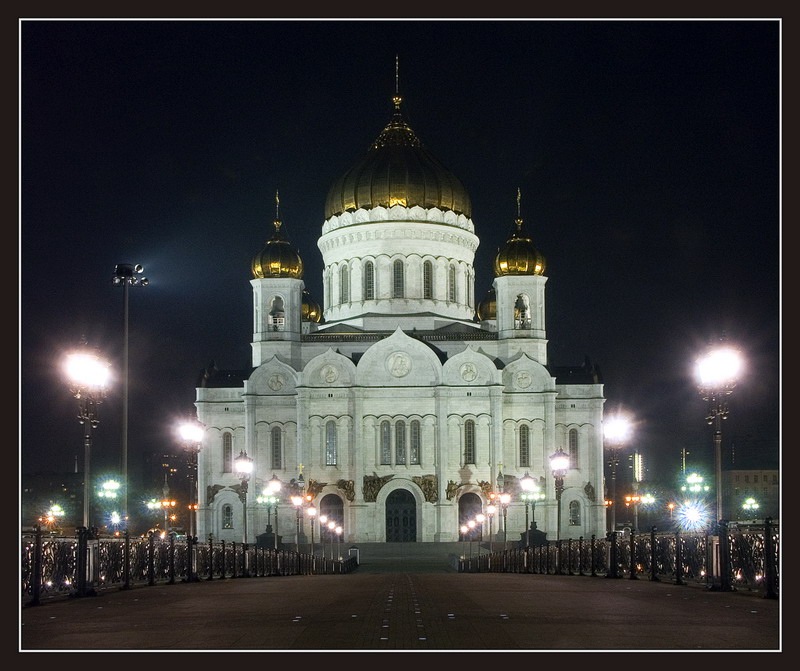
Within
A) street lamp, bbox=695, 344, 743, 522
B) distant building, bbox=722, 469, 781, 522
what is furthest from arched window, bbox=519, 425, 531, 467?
street lamp, bbox=695, 344, 743, 522

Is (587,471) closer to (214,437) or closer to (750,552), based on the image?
(214,437)

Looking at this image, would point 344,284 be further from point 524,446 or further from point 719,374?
point 719,374

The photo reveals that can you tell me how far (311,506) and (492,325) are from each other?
2075 cm

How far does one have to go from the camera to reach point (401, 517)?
3374 inches

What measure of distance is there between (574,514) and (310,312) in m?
24.2

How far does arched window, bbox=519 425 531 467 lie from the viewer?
3415 inches

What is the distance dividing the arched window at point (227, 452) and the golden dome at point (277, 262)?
1050 cm

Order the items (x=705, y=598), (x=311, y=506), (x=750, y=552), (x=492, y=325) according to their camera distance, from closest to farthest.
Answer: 1. (x=705, y=598)
2. (x=750, y=552)
3. (x=311, y=506)
4. (x=492, y=325)

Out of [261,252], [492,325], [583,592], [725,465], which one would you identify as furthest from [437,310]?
[583,592]

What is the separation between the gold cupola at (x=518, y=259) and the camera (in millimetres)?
89250

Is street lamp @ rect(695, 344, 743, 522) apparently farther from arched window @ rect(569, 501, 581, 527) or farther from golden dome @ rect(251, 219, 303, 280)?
golden dome @ rect(251, 219, 303, 280)

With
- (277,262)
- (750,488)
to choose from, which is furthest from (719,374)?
(750,488)

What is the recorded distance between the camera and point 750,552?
2502 cm

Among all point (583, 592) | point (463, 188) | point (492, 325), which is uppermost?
point (463, 188)
